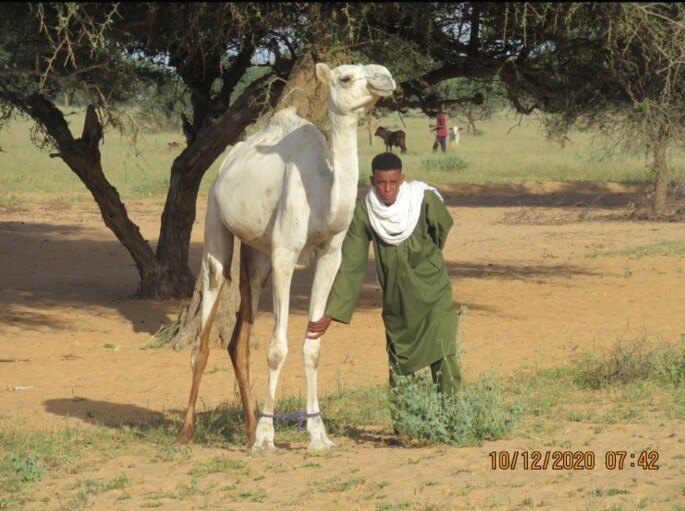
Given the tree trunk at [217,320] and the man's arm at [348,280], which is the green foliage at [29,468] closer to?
the man's arm at [348,280]

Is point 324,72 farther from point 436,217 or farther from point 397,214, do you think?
point 436,217

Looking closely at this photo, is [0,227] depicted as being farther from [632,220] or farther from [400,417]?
[400,417]

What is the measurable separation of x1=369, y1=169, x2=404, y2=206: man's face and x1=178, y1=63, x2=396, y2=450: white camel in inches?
6.7

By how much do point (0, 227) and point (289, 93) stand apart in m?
12.1

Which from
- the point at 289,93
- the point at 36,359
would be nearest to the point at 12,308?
the point at 36,359

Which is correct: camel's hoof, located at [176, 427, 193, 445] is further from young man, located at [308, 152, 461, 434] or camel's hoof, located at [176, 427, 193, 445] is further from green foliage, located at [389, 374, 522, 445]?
green foliage, located at [389, 374, 522, 445]

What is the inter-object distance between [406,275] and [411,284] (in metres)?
0.06

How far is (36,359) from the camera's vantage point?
11.0 meters

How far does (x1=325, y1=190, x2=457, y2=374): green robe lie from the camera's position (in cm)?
689

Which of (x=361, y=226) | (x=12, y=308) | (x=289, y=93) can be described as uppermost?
(x=289, y=93)

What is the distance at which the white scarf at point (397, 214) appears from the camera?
682cm

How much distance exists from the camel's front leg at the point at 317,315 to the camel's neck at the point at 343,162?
11.5 inches

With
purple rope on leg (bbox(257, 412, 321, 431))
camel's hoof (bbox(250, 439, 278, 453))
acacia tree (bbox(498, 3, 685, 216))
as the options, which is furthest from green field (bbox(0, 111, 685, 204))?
camel's hoof (bbox(250, 439, 278, 453))

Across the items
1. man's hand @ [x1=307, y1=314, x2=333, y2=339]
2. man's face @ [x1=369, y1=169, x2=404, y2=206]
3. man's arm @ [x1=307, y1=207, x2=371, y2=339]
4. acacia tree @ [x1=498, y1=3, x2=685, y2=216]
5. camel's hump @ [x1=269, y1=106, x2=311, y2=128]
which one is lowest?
man's hand @ [x1=307, y1=314, x2=333, y2=339]
